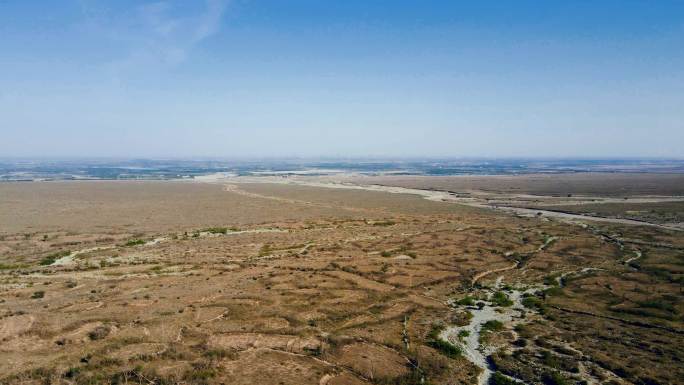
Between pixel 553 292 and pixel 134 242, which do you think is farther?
pixel 134 242

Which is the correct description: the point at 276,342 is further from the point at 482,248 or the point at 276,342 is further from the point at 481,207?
the point at 481,207

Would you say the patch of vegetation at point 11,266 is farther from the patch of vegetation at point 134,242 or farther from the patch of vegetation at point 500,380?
the patch of vegetation at point 500,380

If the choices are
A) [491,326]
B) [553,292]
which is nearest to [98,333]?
[491,326]

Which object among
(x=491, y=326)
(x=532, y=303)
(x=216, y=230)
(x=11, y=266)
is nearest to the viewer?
(x=491, y=326)

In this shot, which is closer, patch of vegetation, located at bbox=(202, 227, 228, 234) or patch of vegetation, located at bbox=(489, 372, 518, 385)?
patch of vegetation, located at bbox=(489, 372, 518, 385)

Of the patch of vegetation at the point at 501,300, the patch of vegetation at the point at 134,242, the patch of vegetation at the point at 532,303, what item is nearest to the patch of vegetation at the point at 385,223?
the patch of vegetation at the point at 134,242

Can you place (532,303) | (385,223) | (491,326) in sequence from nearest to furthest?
(491,326) → (532,303) → (385,223)

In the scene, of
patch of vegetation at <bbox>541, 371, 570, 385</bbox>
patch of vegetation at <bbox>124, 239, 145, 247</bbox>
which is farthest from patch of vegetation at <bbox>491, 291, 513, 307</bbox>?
patch of vegetation at <bbox>124, 239, 145, 247</bbox>

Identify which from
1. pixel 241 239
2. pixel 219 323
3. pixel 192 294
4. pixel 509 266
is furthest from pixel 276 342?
pixel 241 239

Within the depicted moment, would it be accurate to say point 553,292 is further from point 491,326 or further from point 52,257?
point 52,257

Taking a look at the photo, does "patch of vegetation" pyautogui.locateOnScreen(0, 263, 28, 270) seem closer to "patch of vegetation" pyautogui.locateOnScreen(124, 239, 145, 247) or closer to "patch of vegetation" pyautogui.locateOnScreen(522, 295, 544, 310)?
"patch of vegetation" pyautogui.locateOnScreen(124, 239, 145, 247)
